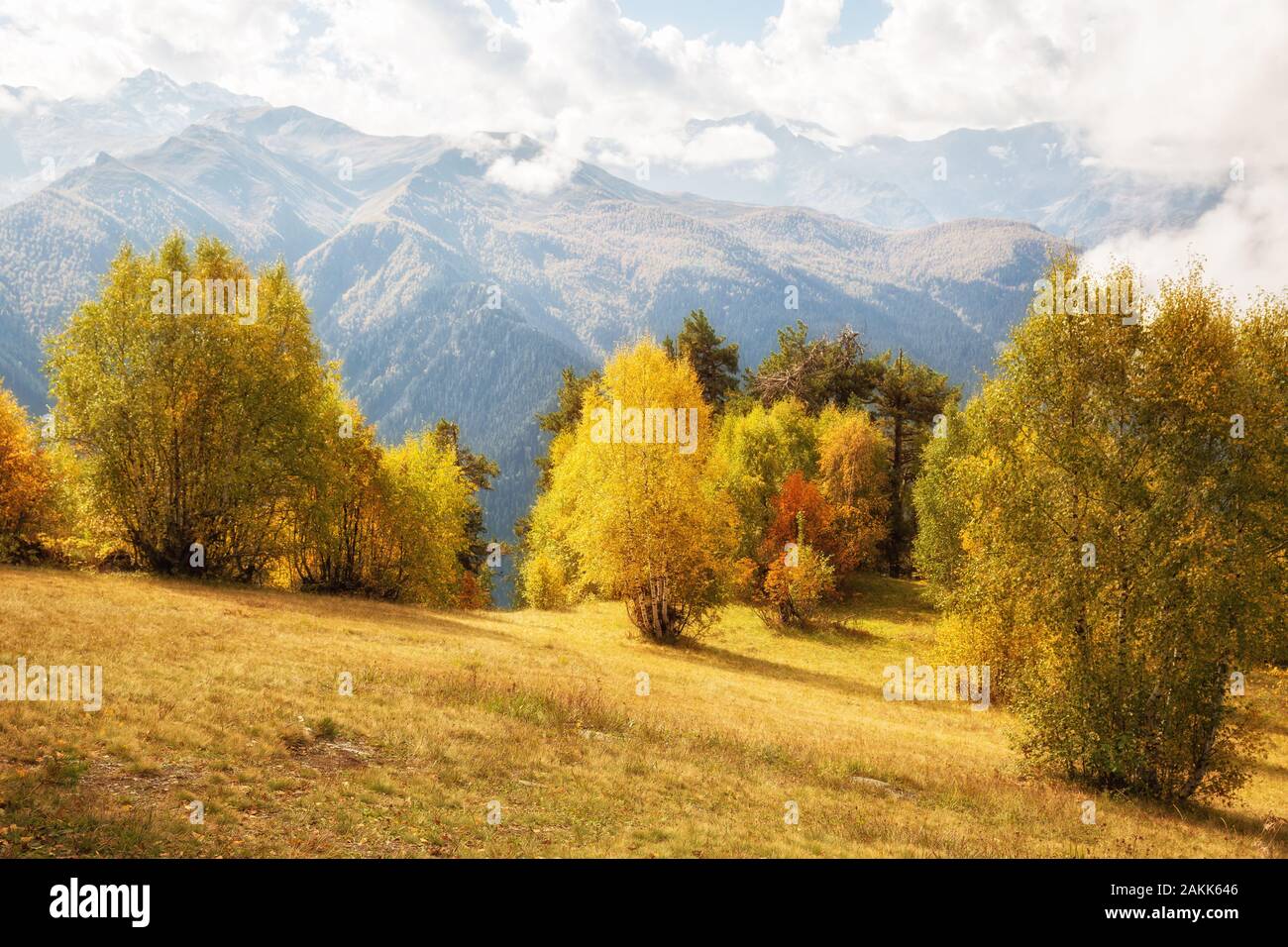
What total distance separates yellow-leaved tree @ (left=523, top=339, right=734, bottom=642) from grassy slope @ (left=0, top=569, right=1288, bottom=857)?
8.86m

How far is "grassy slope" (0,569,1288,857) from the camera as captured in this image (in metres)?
11.4

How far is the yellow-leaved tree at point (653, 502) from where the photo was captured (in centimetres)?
3959

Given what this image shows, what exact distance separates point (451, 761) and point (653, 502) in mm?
24986

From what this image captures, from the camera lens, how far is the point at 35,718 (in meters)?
13.1

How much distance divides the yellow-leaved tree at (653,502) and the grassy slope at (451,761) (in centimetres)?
886

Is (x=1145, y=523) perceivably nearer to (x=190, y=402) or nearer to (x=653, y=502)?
(x=653, y=502)

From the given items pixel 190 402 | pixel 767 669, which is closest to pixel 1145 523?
pixel 767 669

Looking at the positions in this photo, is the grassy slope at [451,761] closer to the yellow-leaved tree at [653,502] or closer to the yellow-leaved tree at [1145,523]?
the yellow-leaved tree at [1145,523]

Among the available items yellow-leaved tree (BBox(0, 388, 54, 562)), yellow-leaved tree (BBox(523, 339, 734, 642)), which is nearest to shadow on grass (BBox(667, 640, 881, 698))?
yellow-leaved tree (BBox(523, 339, 734, 642))

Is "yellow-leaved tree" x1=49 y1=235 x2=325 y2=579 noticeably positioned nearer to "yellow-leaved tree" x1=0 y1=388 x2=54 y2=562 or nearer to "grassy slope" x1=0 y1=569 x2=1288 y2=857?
"yellow-leaved tree" x1=0 y1=388 x2=54 y2=562
